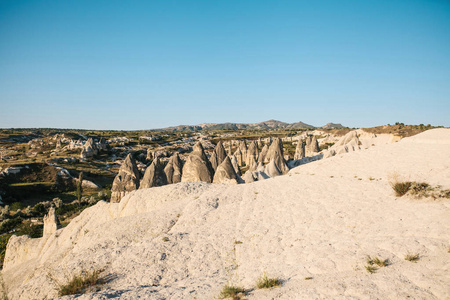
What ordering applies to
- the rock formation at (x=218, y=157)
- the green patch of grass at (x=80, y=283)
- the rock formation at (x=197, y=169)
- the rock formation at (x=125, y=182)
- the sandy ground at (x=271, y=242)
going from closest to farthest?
1. the sandy ground at (x=271, y=242)
2. the green patch of grass at (x=80, y=283)
3. the rock formation at (x=197, y=169)
4. the rock formation at (x=125, y=182)
5. the rock formation at (x=218, y=157)

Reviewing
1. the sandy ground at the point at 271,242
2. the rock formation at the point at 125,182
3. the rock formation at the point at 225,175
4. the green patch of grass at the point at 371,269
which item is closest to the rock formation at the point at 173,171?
the rock formation at the point at 125,182

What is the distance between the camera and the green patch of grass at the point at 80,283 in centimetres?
626

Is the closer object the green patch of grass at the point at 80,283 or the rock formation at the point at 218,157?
the green patch of grass at the point at 80,283

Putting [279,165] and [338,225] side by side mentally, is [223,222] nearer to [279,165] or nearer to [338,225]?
[338,225]

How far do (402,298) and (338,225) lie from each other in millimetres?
3715

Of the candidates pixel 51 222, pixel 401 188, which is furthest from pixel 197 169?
pixel 401 188

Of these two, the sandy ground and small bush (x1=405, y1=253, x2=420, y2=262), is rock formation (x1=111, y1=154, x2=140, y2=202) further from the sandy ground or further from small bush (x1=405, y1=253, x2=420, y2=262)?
small bush (x1=405, y1=253, x2=420, y2=262)

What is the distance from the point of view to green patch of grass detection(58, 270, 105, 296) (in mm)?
6258

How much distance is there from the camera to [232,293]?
5.27 metres

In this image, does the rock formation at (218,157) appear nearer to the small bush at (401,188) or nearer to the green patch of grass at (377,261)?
the small bush at (401,188)

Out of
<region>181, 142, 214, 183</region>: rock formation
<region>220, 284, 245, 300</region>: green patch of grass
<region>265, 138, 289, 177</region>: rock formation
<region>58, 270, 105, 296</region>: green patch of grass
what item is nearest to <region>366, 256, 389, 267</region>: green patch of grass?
<region>220, 284, 245, 300</region>: green patch of grass

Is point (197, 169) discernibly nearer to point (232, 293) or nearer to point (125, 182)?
point (125, 182)

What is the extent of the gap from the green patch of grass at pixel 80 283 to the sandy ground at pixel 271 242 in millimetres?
279

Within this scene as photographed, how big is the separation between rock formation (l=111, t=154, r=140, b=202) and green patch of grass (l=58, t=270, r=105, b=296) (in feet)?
47.0
